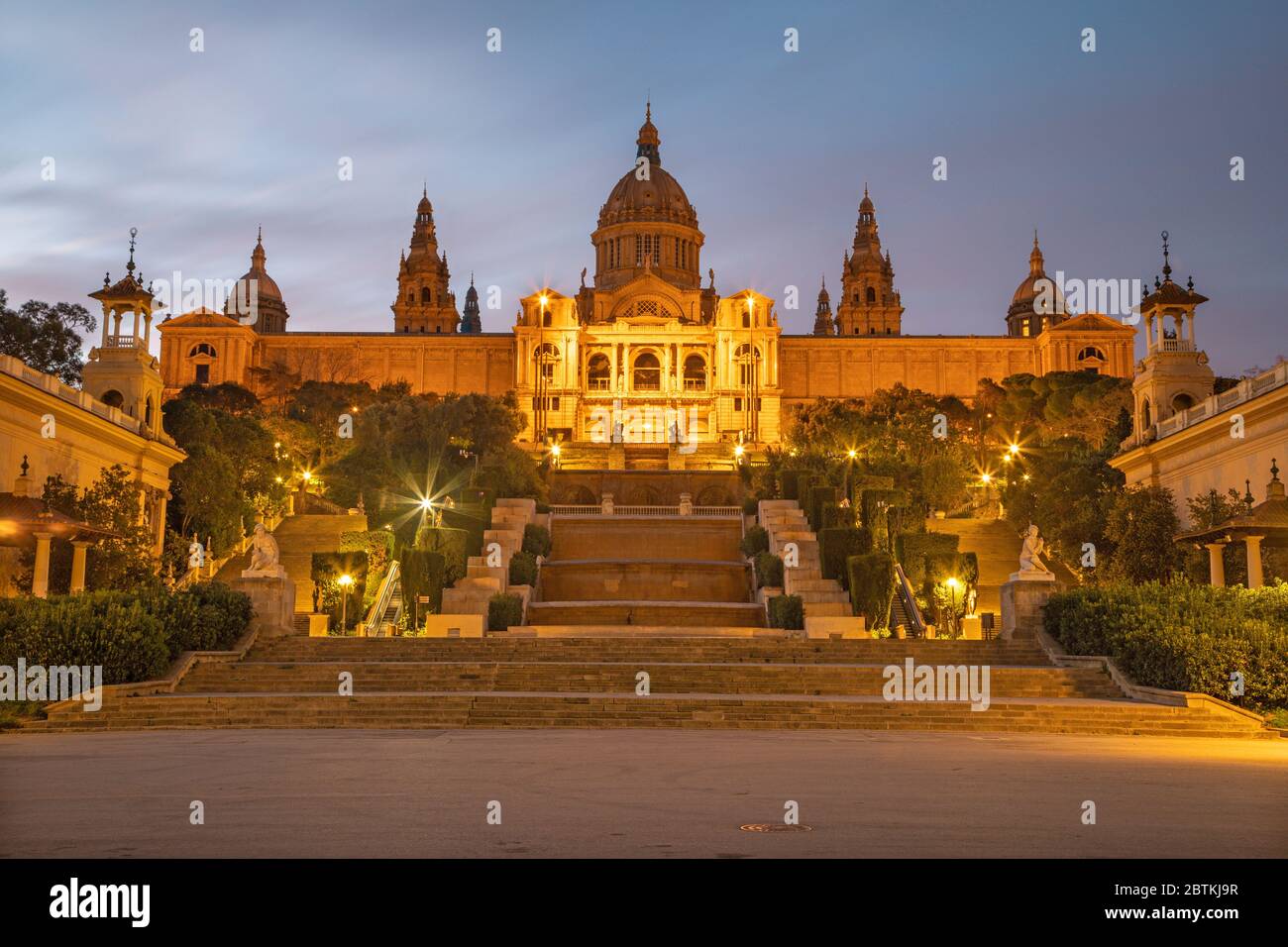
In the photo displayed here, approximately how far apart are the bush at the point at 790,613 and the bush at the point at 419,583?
9.77m

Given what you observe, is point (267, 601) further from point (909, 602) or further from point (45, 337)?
point (45, 337)

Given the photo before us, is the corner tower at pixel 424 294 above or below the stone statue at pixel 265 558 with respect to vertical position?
above

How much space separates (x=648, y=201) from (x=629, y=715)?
108791 millimetres

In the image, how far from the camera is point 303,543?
5156cm

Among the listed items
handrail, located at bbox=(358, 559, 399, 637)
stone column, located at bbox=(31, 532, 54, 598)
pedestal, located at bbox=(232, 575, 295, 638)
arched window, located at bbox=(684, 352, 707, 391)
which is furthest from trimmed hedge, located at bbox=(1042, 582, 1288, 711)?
arched window, located at bbox=(684, 352, 707, 391)

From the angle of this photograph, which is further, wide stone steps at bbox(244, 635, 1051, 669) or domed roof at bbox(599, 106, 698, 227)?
domed roof at bbox(599, 106, 698, 227)

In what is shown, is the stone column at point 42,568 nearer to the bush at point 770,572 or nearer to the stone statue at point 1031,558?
the bush at point 770,572

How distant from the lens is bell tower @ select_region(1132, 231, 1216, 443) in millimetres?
50875

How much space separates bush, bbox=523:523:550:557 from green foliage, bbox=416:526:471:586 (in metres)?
2.36

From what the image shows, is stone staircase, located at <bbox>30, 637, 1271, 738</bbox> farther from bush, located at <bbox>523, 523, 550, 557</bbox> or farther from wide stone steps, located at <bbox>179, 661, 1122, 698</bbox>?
bush, located at <bbox>523, 523, 550, 557</bbox>

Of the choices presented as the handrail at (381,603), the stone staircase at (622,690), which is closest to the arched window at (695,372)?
the handrail at (381,603)

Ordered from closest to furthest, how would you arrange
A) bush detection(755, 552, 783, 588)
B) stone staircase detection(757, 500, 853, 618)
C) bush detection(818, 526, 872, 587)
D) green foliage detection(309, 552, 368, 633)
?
stone staircase detection(757, 500, 853, 618), green foliage detection(309, 552, 368, 633), bush detection(818, 526, 872, 587), bush detection(755, 552, 783, 588)

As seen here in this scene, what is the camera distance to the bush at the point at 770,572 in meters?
42.2

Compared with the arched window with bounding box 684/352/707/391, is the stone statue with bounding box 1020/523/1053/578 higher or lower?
lower
